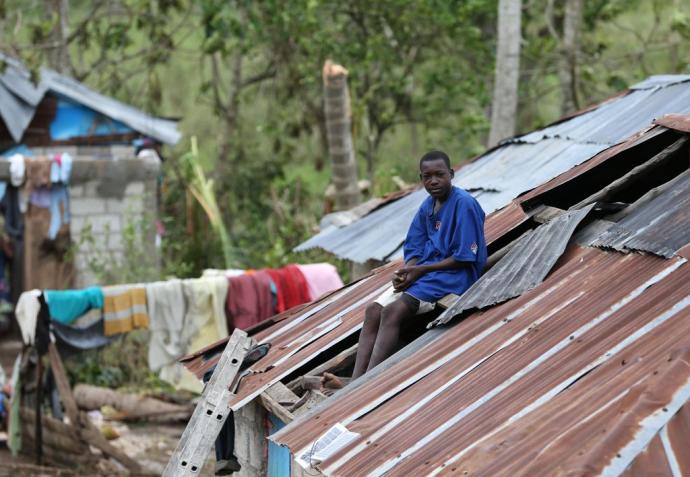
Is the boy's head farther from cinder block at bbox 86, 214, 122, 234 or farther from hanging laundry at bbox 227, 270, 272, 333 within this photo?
cinder block at bbox 86, 214, 122, 234

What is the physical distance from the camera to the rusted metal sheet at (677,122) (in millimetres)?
5465

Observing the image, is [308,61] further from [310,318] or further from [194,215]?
[310,318]

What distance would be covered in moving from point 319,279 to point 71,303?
8.52 feet

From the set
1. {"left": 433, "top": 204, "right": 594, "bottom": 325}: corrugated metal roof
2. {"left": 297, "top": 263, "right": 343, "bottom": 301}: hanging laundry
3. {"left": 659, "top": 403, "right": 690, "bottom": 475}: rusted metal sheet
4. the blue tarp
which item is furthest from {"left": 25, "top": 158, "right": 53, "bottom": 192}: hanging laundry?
{"left": 659, "top": 403, "right": 690, "bottom": 475}: rusted metal sheet

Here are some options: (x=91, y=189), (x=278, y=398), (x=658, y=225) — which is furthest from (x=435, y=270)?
(x=91, y=189)

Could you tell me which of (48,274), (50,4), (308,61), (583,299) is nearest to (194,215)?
(48,274)

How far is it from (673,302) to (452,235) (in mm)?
1626

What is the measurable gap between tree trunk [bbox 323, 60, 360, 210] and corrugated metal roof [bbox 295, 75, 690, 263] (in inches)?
113

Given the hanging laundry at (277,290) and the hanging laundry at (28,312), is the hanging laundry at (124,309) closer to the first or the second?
the hanging laundry at (28,312)

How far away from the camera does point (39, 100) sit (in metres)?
17.2

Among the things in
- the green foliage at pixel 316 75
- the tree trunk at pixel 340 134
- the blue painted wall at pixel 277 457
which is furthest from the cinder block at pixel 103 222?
the blue painted wall at pixel 277 457

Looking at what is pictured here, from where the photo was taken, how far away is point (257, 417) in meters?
6.83

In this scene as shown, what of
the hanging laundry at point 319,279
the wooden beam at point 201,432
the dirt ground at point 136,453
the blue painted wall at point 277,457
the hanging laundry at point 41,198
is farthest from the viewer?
the hanging laundry at point 41,198

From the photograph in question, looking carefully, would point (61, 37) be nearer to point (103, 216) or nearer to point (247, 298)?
point (103, 216)
